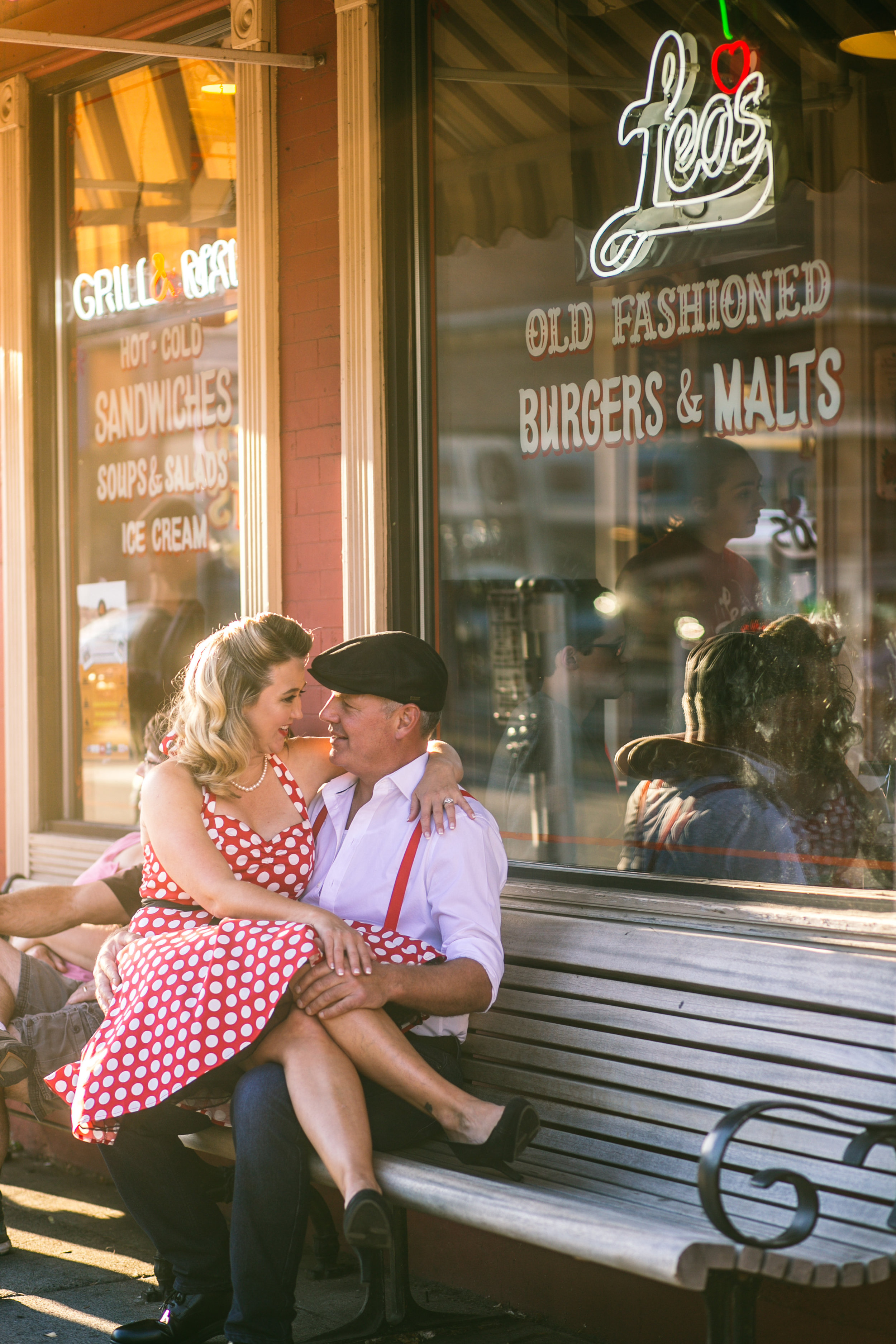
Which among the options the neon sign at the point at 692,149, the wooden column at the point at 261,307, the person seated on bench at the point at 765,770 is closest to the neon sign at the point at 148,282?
the wooden column at the point at 261,307

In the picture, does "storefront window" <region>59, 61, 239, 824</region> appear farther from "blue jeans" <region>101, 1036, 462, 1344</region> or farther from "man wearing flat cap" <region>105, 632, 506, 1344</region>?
"blue jeans" <region>101, 1036, 462, 1344</region>

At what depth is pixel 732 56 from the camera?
4371 millimetres

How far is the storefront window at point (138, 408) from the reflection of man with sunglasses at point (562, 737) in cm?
114

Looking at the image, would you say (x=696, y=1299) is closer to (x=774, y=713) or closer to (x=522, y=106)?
(x=774, y=713)

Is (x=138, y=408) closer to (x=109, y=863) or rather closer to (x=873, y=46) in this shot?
(x=109, y=863)

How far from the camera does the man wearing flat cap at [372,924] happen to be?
2900 mm

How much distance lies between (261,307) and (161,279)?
108 centimetres

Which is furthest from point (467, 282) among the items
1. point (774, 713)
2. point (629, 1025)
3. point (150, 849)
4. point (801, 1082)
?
point (801, 1082)

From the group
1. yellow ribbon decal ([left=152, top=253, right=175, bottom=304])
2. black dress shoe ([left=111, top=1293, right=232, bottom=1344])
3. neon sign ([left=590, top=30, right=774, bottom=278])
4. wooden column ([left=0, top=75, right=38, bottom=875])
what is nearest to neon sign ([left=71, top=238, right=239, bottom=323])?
yellow ribbon decal ([left=152, top=253, right=175, bottom=304])

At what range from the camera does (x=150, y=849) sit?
132 inches

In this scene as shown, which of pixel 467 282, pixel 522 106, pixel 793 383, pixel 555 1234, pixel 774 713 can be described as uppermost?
pixel 522 106

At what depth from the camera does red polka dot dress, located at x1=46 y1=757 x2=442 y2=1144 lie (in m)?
2.99

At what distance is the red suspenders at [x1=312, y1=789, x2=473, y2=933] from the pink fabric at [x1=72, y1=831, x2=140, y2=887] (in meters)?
1.23

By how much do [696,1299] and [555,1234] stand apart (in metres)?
0.91
